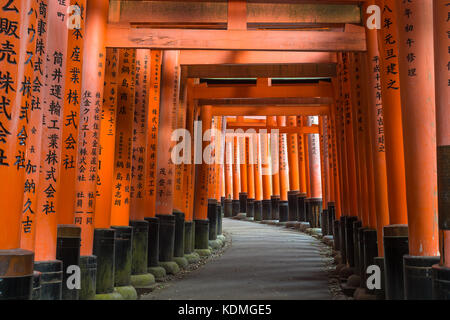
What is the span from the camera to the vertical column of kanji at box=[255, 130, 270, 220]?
20.5 m

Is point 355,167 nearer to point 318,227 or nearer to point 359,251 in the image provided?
point 359,251

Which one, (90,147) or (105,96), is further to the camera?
(105,96)

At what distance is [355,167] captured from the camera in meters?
6.97

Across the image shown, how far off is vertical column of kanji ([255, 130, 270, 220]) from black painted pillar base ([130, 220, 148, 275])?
44.1 ft

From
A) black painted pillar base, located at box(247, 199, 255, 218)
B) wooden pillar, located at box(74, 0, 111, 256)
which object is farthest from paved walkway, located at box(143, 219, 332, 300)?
black painted pillar base, located at box(247, 199, 255, 218)

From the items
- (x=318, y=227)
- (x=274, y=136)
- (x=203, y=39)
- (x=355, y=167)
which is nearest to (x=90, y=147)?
(x=203, y=39)

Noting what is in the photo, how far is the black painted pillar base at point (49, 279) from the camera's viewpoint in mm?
3795

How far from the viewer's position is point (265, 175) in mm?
20766

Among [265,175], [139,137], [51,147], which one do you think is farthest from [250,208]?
[51,147]

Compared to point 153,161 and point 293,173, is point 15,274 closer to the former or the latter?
point 153,161

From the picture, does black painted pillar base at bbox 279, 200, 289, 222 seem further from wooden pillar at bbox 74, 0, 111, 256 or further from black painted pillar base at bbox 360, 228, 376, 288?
wooden pillar at bbox 74, 0, 111, 256

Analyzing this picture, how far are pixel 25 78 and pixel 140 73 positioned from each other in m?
4.01

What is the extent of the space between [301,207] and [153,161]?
36.7 feet

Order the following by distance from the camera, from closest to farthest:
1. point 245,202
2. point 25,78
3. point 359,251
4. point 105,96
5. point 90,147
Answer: point 25,78 → point 90,147 → point 105,96 → point 359,251 → point 245,202
